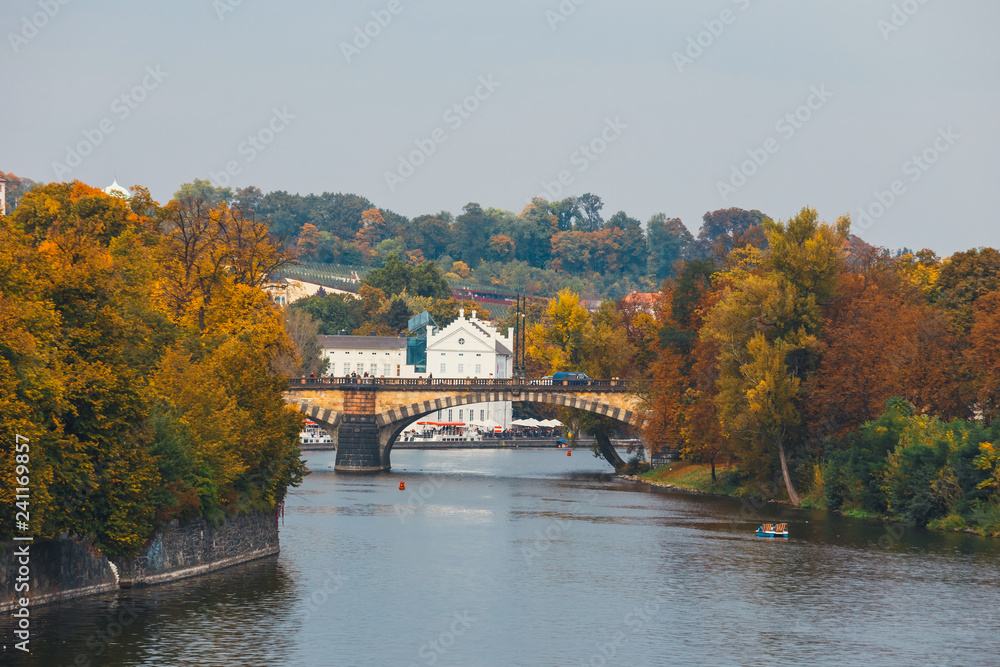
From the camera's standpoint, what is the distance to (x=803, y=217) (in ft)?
299

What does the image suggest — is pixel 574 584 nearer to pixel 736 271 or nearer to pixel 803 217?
pixel 803 217

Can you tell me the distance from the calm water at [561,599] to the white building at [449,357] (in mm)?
93499

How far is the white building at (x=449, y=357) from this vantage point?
179m

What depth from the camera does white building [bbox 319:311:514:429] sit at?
179 metres

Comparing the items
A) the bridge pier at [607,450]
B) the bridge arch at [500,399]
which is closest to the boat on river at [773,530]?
the bridge arch at [500,399]

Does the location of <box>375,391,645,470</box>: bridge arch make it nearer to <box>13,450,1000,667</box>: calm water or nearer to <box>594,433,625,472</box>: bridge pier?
<box>594,433,625,472</box>: bridge pier

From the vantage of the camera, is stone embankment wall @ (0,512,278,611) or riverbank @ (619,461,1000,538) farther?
riverbank @ (619,461,1000,538)

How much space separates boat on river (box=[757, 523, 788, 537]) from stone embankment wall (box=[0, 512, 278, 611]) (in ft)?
97.0

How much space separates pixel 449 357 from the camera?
17925 centimetres

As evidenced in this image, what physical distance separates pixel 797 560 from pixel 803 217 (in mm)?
35816

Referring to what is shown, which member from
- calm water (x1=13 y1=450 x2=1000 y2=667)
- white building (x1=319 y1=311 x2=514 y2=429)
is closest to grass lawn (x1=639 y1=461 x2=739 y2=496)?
calm water (x1=13 y1=450 x2=1000 y2=667)

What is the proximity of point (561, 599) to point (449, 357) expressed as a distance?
419 feet

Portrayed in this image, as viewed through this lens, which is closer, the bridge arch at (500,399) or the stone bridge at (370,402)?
the bridge arch at (500,399)

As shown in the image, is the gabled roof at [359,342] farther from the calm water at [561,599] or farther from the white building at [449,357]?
the calm water at [561,599]
